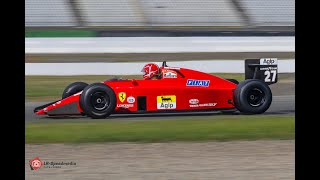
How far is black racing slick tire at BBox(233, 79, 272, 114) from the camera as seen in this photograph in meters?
10.4

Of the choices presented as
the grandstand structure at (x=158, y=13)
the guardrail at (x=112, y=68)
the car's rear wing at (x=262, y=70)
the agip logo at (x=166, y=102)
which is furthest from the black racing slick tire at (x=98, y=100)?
the grandstand structure at (x=158, y=13)

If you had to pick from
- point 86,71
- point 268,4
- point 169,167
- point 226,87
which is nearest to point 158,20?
point 268,4

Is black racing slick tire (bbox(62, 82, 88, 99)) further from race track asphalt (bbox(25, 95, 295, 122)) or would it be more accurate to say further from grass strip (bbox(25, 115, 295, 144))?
grass strip (bbox(25, 115, 295, 144))

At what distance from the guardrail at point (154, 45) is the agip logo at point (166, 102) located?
12131mm

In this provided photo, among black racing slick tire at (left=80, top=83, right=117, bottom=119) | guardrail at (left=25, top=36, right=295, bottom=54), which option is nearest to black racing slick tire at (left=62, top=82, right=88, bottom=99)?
black racing slick tire at (left=80, top=83, right=117, bottom=119)

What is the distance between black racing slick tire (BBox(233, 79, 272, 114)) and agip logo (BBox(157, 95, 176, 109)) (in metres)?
1.06

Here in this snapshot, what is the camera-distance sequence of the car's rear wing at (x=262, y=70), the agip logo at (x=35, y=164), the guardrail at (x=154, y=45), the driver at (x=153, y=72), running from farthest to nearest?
the guardrail at (x=154, y=45), the car's rear wing at (x=262, y=70), the driver at (x=153, y=72), the agip logo at (x=35, y=164)

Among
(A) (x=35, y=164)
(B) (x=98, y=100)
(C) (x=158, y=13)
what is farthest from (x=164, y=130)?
(C) (x=158, y=13)

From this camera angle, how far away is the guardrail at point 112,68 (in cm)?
1806

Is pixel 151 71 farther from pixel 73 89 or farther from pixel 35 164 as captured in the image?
pixel 35 164

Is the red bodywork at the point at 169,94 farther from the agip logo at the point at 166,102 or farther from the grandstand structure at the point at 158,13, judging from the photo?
the grandstand structure at the point at 158,13

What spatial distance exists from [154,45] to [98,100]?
13185mm

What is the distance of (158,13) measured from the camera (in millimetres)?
31719
